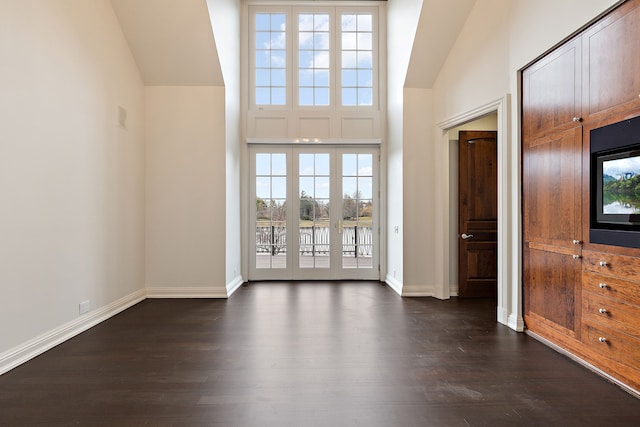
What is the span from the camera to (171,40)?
4.68 metres

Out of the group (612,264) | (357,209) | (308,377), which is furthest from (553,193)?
(357,209)

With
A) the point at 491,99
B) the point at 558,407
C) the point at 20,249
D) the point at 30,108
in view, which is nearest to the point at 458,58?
the point at 491,99

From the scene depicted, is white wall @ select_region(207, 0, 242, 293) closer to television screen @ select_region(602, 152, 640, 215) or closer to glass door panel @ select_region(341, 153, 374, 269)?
glass door panel @ select_region(341, 153, 374, 269)

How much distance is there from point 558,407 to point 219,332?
9.46 ft

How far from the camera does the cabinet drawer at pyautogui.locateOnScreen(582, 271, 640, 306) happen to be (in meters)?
2.51

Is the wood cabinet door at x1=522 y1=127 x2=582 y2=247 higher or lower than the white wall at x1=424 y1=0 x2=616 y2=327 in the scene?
lower

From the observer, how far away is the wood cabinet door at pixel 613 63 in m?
Answer: 2.48

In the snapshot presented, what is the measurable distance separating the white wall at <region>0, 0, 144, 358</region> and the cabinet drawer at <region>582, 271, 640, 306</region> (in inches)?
178

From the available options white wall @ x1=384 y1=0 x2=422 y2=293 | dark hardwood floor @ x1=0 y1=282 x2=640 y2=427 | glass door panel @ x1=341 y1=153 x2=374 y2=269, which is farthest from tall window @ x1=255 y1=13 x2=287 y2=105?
dark hardwood floor @ x1=0 y1=282 x2=640 y2=427

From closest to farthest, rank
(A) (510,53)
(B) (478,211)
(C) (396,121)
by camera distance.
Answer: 1. (A) (510,53)
2. (B) (478,211)
3. (C) (396,121)

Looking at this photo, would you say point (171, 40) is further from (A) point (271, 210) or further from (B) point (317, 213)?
(B) point (317, 213)

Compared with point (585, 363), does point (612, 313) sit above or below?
above

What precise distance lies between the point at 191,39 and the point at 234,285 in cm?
345

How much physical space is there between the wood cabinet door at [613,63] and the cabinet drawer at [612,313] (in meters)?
1.36
